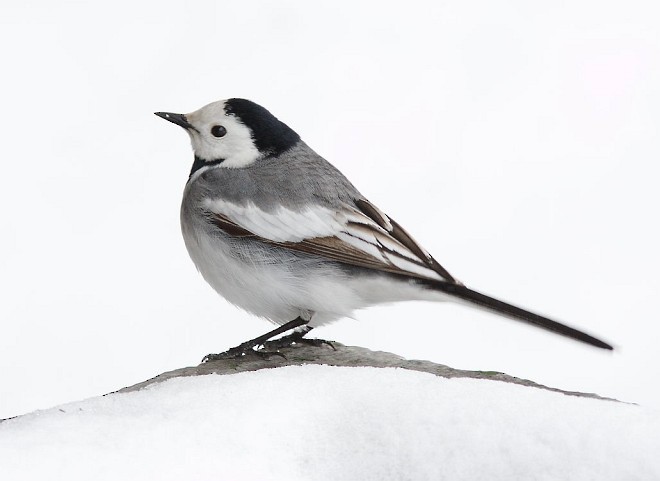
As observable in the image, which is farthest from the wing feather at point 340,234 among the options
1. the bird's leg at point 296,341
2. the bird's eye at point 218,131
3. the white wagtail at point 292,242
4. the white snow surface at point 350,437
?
the white snow surface at point 350,437

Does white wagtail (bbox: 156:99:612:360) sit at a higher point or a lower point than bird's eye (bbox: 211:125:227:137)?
lower

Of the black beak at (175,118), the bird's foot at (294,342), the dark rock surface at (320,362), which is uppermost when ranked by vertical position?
the black beak at (175,118)

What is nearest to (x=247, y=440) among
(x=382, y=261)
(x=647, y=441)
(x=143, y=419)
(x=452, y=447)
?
(x=143, y=419)

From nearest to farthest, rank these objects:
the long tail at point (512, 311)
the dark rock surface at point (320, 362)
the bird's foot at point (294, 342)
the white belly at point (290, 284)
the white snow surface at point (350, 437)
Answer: the white snow surface at point (350, 437) → the long tail at point (512, 311) → the dark rock surface at point (320, 362) → the white belly at point (290, 284) → the bird's foot at point (294, 342)

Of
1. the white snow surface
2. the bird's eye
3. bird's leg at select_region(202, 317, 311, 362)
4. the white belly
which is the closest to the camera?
the white snow surface

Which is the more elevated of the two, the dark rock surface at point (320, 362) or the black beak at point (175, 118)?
the black beak at point (175, 118)

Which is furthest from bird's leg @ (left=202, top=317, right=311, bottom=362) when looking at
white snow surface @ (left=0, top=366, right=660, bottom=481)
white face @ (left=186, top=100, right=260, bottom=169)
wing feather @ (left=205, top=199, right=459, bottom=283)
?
white snow surface @ (left=0, top=366, right=660, bottom=481)

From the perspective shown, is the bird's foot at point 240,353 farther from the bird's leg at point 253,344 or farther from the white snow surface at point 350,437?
the white snow surface at point 350,437

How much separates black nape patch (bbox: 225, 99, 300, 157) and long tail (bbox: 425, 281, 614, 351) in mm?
1374

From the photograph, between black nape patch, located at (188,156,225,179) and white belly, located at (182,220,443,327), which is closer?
white belly, located at (182,220,443,327)

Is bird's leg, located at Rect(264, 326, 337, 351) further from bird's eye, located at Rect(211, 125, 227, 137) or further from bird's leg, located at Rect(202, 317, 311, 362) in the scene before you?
bird's eye, located at Rect(211, 125, 227, 137)

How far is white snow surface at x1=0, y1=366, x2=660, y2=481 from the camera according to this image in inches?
159

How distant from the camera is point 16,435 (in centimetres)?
429

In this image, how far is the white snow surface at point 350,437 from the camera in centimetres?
404
